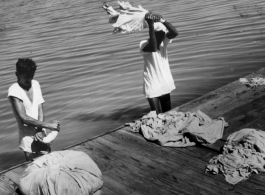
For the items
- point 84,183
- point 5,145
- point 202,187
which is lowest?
point 5,145

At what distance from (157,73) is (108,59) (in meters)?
7.15

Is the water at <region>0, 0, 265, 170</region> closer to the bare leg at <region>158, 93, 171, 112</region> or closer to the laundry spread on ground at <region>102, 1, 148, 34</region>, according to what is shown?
the bare leg at <region>158, 93, 171, 112</region>

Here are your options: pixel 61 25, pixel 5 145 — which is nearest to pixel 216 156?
pixel 5 145

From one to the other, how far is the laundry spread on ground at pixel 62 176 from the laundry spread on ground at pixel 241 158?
1.29 meters

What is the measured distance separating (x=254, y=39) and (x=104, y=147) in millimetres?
8830

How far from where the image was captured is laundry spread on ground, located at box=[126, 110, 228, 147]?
5211 millimetres

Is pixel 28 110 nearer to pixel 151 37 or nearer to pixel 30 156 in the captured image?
pixel 30 156

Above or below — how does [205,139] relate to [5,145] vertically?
above

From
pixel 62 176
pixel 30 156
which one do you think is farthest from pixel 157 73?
pixel 62 176

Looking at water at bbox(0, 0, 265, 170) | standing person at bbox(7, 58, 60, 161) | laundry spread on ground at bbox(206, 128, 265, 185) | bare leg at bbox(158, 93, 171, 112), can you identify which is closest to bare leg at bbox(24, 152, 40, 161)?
standing person at bbox(7, 58, 60, 161)

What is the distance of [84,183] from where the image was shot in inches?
170

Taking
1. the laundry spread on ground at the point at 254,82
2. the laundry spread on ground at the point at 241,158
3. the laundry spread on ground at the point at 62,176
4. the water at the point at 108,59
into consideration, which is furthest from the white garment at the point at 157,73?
the water at the point at 108,59

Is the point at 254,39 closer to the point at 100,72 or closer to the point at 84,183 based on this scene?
the point at 100,72

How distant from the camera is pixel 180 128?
5465mm
